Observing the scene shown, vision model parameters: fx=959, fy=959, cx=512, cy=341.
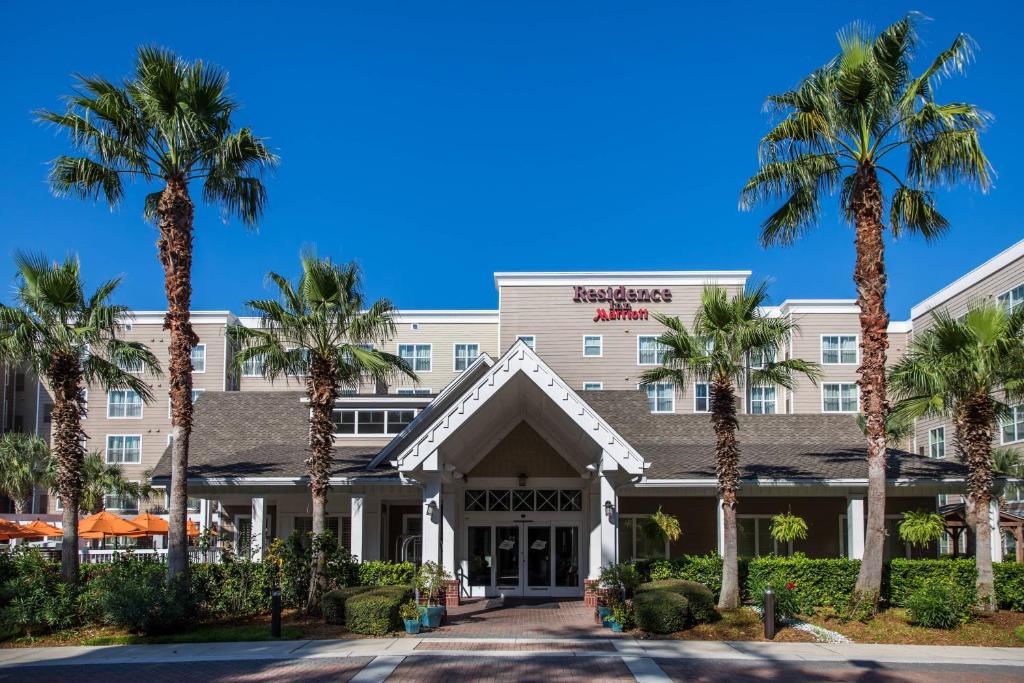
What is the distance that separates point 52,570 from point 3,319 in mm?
5636

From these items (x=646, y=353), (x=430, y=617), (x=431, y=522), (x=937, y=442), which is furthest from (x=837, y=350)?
(x=430, y=617)

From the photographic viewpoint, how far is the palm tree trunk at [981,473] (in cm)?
2025

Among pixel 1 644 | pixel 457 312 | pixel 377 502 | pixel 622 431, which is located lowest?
pixel 1 644

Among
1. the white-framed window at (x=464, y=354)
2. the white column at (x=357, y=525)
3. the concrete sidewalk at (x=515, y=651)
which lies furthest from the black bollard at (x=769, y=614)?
the white-framed window at (x=464, y=354)

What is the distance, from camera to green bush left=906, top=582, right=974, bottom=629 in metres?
18.3

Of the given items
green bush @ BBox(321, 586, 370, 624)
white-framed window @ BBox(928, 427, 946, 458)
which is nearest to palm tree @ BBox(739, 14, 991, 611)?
green bush @ BBox(321, 586, 370, 624)

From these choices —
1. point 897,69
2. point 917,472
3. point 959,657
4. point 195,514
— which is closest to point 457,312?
point 195,514

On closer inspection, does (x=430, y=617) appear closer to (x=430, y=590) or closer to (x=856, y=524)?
(x=430, y=590)

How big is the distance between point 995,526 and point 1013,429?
14439 mm

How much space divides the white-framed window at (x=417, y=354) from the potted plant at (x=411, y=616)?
3683cm

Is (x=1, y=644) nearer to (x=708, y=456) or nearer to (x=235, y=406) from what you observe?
(x=235, y=406)

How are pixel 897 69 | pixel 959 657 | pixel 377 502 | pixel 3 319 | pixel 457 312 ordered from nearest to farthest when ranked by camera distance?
pixel 959 657
pixel 897 69
pixel 3 319
pixel 377 502
pixel 457 312

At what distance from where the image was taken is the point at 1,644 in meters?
18.2

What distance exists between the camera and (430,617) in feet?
62.1
